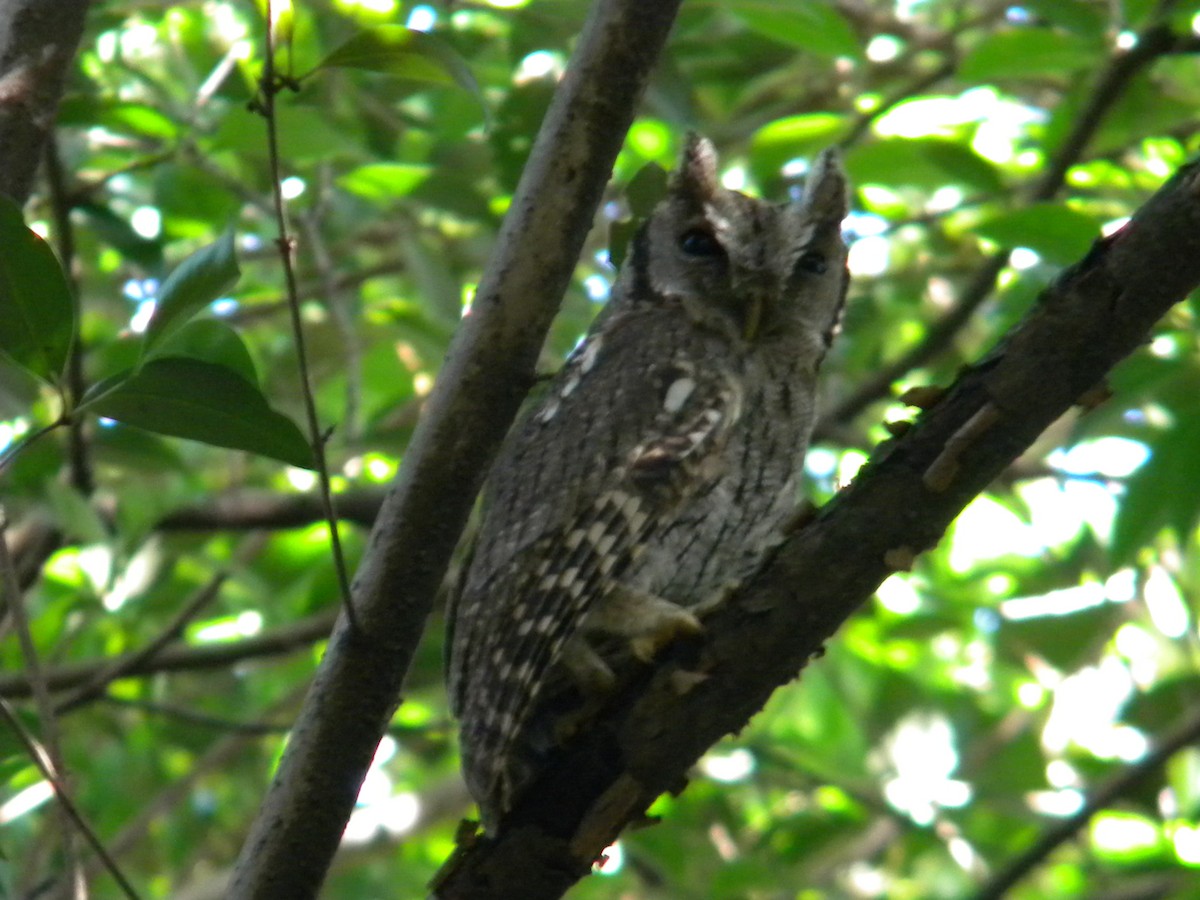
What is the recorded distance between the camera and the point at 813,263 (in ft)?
9.50

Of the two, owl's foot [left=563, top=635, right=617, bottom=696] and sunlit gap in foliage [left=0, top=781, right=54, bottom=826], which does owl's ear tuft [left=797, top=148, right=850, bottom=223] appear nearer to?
owl's foot [left=563, top=635, right=617, bottom=696]

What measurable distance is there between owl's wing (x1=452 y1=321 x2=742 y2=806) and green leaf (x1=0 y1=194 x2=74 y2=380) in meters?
0.87

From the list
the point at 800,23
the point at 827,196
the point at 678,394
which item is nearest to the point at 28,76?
the point at 678,394

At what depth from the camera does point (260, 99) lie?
1.69 meters

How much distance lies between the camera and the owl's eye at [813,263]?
2867 millimetres

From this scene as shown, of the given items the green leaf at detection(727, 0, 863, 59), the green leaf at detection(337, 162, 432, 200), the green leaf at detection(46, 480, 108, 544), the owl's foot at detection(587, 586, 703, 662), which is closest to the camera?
the owl's foot at detection(587, 586, 703, 662)

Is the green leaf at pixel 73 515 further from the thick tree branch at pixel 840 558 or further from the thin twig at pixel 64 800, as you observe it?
the thick tree branch at pixel 840 558

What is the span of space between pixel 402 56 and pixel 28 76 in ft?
1.60

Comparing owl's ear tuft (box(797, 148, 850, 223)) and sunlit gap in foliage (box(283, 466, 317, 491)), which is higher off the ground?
sunlit gap in foliage (box(283, 466, 317, 491))

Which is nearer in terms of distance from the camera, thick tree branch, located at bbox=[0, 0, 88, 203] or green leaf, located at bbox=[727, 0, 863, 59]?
thick tree branch, located at bbox=[0, 0, 88, 203]

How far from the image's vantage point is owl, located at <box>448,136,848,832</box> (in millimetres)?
2266

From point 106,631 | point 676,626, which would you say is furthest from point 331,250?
point 676,626

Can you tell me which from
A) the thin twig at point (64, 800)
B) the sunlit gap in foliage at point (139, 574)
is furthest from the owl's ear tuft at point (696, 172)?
the thin twig at point (64, 800)

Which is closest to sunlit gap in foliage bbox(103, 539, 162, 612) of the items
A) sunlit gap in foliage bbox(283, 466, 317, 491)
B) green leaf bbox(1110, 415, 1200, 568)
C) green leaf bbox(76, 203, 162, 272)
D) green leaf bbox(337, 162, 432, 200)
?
green leaf bbox(76, 203, 162, 272)
